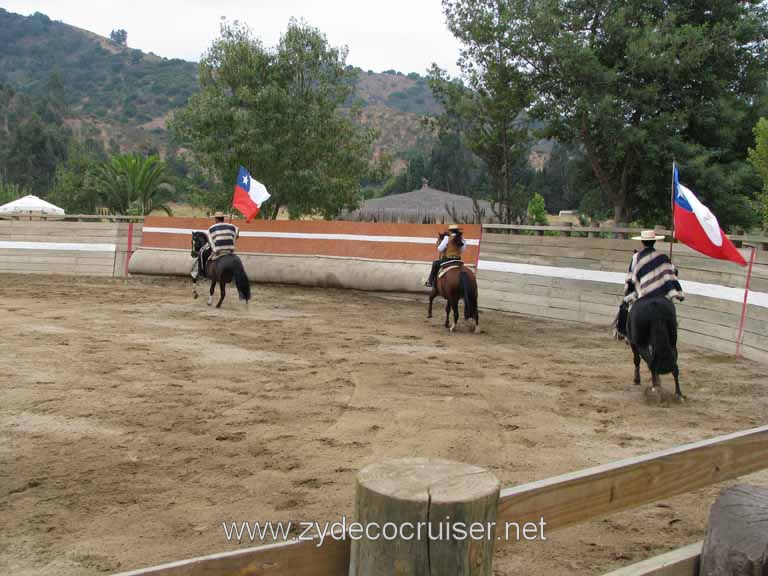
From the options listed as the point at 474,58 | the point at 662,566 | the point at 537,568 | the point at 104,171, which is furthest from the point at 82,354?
the point at 104,171

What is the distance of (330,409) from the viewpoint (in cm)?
830

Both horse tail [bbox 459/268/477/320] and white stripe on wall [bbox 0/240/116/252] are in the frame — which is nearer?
horse tail [bbox 459/268/477/320]

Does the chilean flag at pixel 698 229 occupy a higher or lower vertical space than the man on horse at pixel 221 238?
higher

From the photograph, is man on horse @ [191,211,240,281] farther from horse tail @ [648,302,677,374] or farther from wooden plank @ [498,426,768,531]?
wooden plank @ [498,426,768,531]

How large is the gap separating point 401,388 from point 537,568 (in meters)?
4.89

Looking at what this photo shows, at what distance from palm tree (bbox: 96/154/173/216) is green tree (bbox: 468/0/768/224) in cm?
2509

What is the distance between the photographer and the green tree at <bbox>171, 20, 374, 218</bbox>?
33094 mm

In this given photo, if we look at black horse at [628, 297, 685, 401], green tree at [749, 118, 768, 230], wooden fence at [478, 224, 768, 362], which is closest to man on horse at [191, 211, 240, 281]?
wooden fence at [478, 224, 768, 362]

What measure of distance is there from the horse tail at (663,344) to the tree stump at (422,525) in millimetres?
7381

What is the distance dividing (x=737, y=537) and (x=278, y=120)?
106 feet

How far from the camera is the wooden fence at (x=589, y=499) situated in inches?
79.2

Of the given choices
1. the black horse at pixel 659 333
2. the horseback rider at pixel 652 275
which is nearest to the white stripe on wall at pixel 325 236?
A: the horseback rider at pixel 652 275

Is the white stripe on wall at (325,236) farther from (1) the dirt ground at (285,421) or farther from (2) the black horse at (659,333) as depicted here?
(2) the black horse at (659,333)

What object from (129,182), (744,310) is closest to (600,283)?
(744,310)
